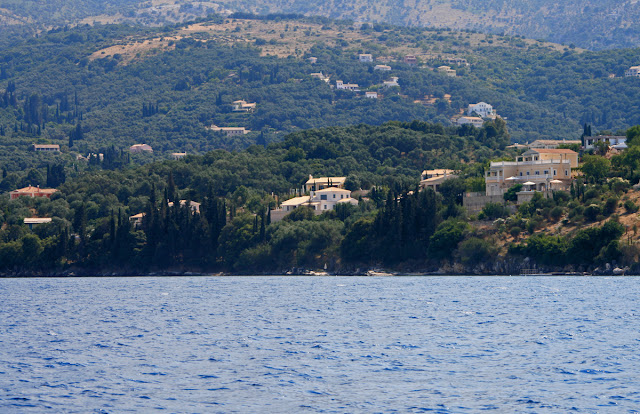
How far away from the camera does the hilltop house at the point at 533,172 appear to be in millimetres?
118938

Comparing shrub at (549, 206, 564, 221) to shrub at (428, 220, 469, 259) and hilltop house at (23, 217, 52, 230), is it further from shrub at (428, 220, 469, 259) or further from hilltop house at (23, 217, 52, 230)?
hilltop house at (23, 217, 52, 230)

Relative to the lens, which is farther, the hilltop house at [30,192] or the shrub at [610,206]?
the hilltop house at [30,192]

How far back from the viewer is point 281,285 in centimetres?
9194

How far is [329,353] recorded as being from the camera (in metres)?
42.8

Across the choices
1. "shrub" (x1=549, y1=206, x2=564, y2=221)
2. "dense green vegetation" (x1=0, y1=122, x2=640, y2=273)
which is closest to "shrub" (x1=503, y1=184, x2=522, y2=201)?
"dense green vegetation" (x1=0, y1=122, x2=640, y2=273)

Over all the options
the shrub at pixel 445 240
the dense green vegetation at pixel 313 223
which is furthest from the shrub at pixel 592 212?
the shrub at pixel 445 240

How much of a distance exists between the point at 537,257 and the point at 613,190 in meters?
13.3

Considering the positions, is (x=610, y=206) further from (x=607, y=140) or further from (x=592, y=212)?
(x=607, y=140)

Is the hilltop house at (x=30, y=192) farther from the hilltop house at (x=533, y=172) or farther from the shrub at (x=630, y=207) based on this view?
the shrub at (x=630, y=207)

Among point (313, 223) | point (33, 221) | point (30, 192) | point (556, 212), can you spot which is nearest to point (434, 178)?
point (313, 223)

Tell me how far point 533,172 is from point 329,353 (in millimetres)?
81893

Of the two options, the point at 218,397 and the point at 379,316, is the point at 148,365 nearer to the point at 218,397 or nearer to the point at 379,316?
the point at 218,397

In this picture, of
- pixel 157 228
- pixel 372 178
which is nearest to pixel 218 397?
pixel 157 228

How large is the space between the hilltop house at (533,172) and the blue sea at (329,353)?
Answer: 44.4m
